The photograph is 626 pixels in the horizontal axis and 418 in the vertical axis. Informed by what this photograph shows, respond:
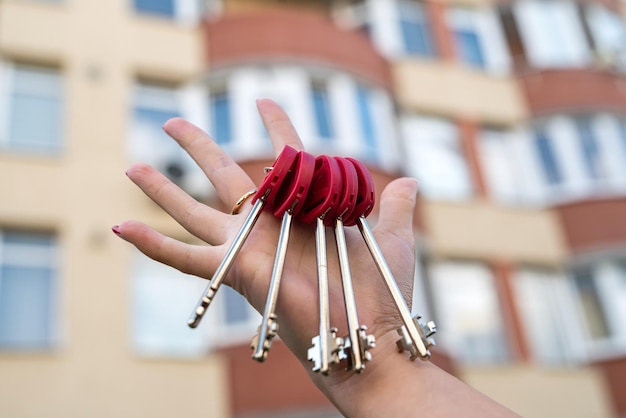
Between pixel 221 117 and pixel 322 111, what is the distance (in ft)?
5.81

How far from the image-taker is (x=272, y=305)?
6.17ft

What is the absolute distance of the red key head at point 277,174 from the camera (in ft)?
7.07

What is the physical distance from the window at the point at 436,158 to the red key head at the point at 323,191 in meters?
11.8

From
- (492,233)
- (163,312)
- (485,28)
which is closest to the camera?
(163,312)

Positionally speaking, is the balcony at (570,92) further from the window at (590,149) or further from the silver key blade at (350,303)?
the silver key blade at (350,303)

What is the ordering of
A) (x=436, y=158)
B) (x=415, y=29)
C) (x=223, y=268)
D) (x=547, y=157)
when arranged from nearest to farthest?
(x=223, y=268) < (x=436, y=158) < (x=547, y=157) < (x=415, y=29)

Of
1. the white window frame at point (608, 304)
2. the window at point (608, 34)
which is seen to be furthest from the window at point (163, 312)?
the window at point (608, 34)

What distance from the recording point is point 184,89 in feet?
42.7

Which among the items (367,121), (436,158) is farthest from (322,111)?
(436,158)

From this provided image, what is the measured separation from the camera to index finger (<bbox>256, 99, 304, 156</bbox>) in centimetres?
256

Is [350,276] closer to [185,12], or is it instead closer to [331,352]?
[331,352]

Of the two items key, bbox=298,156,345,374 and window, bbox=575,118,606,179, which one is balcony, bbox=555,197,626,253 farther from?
key, bbox=298,156,345,374

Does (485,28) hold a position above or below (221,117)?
above

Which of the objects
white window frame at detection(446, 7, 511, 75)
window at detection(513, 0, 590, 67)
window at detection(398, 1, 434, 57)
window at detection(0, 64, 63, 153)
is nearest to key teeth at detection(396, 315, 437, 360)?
window at detection(0, 64, 63, 153)
